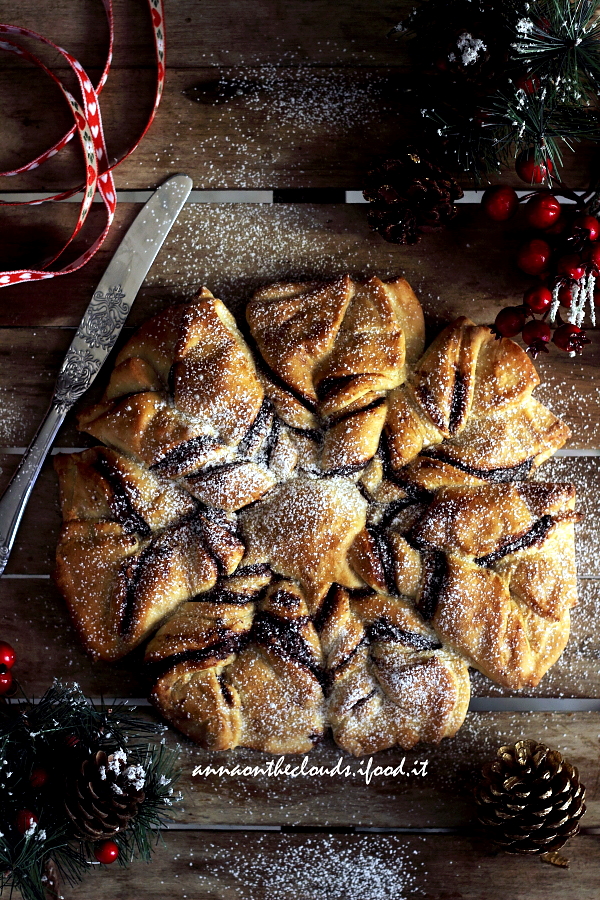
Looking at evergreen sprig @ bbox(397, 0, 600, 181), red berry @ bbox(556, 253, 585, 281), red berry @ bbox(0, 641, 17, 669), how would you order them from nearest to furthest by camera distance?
evergreen sprig @ bbox(397, 0, 600, 181)
red berry @ bbox(556, 253, 585, 281)
red berry @ bbox(0, 641, 17, 669)

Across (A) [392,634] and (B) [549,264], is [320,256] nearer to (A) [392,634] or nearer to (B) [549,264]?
(B) [549,264]

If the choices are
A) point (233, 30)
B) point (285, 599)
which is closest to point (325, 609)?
point (285, 599)

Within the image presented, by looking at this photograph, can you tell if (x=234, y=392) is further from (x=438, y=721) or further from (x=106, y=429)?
(x=438, y=721)

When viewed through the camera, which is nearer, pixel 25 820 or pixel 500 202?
pixel 25 820

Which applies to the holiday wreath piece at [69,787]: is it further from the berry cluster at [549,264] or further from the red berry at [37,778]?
the berry cluster at [549,264]

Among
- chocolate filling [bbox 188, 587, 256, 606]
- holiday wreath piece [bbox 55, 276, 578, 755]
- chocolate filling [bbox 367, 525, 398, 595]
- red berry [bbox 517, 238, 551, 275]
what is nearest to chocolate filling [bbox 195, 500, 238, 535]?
holiday wreath piece [bbox 55, 276, 578, 755]

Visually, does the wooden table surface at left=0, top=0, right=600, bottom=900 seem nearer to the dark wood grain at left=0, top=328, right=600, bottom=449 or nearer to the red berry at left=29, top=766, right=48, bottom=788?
the dark wood grain at left=0, top=328, right=600, bottom=449
